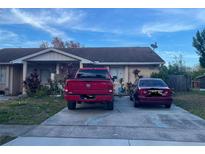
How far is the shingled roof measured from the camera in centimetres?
2408

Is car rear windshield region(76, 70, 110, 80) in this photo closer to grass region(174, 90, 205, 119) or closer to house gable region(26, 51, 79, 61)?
grass region(174, 90, 205, 119)

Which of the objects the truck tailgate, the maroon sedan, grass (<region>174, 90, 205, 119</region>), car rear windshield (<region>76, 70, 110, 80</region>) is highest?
car rear windshield (<region>76, 70, 110, 80</region>)

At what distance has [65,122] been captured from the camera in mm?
9742

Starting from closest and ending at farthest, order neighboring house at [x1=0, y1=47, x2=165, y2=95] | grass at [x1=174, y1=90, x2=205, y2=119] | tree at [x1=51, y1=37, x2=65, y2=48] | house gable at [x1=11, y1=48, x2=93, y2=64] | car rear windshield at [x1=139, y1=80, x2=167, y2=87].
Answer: grass at [x1=174, y1=90, x2=205, y2=119], car rear windshield at [x1=139, y1=80, x2=167, y2=87], house gable at [x1=11, y1=48, x2=93, y2=64], neighboring house at [x1=0, y1=47, x2=165, y2=95], tree at [x1=51, y1=37, x2=65, y2=48]

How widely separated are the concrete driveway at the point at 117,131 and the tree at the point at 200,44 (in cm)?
2315

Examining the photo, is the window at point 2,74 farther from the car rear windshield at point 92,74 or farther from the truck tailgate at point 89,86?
the truck tailgate at point 89,86

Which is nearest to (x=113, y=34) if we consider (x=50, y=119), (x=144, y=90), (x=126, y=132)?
(x=144, y=90)

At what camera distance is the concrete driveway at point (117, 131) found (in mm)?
7082

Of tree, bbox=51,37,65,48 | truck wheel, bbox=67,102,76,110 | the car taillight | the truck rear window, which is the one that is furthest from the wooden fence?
tree, bbox=51,37,65,48

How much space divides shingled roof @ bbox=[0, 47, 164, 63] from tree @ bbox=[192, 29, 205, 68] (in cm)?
848

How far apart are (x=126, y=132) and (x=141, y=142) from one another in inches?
46.3

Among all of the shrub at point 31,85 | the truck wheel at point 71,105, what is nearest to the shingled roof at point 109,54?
the shrub at point 31,85

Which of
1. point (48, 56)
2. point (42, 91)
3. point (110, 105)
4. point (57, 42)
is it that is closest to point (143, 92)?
point (110, 105)
